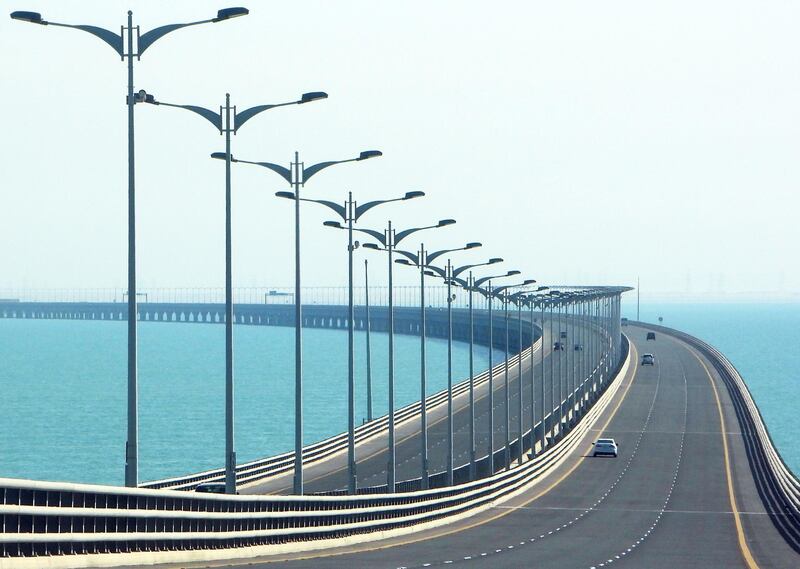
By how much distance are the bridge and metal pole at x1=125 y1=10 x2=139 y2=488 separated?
659 mm

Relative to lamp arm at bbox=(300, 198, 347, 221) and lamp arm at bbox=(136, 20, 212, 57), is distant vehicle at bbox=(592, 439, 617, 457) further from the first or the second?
lamp arm at bbox=(136, 20, 212, 57)

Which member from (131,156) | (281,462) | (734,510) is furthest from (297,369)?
(281,462)

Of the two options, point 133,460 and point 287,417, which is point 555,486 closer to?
point 133,460

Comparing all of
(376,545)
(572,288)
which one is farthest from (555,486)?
(572,288)

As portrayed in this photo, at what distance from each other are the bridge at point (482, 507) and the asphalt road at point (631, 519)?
0.11m

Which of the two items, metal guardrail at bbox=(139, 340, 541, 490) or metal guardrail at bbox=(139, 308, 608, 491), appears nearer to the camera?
metal guardrail at bbox=(139, 340, 541, 490)

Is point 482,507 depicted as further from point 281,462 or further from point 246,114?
point 246,114

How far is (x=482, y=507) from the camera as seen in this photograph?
73875 mm

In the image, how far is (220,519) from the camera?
37000mm

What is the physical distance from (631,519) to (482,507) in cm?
707

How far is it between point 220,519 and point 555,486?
54.5 m

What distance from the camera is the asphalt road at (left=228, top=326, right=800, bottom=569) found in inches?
1839

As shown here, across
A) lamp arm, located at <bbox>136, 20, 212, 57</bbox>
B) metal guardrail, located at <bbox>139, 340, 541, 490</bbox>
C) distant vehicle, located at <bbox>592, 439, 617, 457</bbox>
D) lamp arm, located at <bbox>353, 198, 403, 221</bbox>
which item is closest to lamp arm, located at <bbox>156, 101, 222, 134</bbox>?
lamp arm, located at <bbox>136, 20, 212, 57</bbox>

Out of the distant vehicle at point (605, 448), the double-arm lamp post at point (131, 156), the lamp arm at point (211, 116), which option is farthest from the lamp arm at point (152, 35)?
the distant vehicle at point (605, 448)
